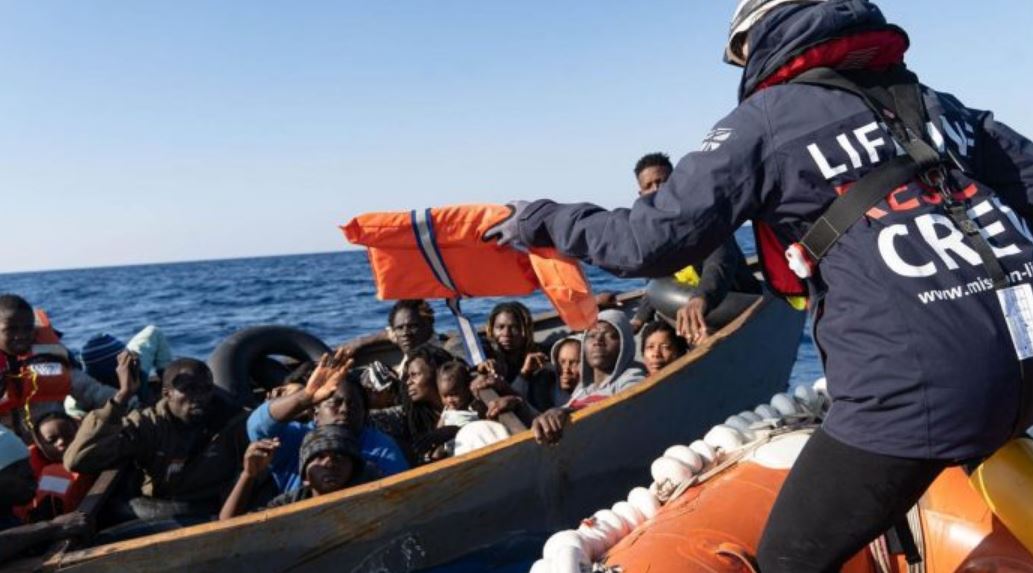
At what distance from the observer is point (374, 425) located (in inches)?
181

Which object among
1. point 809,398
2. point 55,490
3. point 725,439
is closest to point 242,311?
point 55,490

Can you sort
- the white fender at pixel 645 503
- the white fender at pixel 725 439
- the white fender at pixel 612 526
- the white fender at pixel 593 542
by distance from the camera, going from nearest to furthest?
the white fender at pixel 593 542
the white fender at pixel 612 526
the white fender at pixel 645 503
the white fender at pixel 725 439

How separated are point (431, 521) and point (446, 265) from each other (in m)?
1.08

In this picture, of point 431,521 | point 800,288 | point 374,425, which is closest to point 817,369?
point 374,425

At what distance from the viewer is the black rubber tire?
5.90 m

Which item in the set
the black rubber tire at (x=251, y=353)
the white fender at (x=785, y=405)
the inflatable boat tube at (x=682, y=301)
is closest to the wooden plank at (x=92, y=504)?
the black rubber tire at (x=251, y=353)

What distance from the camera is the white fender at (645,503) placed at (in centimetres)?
287

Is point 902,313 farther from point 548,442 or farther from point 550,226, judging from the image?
point 548,442

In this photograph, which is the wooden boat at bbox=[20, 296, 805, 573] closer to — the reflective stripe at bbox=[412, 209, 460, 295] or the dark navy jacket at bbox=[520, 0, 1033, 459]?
the reflective stripe at bbox=[412, 209, 460, 295]

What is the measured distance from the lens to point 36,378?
4.93 metres

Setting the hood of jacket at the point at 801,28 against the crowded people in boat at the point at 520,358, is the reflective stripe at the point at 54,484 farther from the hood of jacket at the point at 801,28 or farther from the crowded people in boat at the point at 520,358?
the hood of jacket at the point at 801,28

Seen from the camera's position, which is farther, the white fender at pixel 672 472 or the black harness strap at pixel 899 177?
the white fender at pixel 672 472

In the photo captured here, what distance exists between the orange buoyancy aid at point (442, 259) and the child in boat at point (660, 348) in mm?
1988

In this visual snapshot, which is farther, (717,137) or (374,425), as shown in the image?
(374,425)
